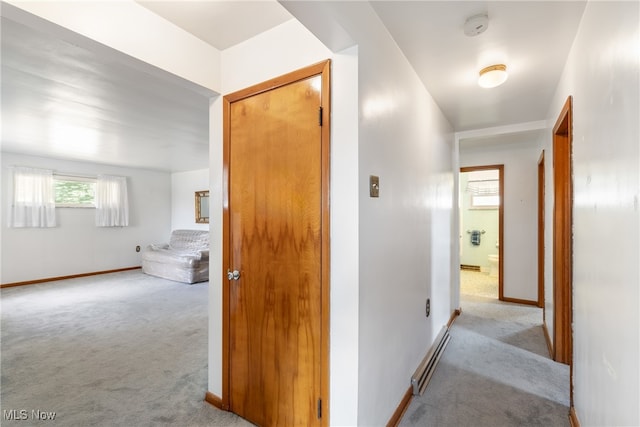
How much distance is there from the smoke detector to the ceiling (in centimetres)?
4

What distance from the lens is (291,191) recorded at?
5.08 ft

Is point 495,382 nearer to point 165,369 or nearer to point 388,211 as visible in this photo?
point 388,211

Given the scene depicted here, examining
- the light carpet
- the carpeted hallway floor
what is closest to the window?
the light carpet

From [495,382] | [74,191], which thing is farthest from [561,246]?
[74,191]

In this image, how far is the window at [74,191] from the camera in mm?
5590

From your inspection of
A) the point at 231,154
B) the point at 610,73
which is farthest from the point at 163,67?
the point at 610,73

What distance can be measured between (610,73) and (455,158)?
257 centimetres

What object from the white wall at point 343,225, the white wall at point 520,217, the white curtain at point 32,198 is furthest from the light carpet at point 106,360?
Result: the white wall at point 520,217

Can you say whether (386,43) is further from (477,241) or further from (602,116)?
(477,241)

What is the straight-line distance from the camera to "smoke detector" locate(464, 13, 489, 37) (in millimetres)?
1521

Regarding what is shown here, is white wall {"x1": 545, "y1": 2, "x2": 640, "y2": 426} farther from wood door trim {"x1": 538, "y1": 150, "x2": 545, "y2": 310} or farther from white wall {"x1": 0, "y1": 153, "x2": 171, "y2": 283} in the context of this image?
A: white wall {"x1": 0, "y1": 153, "x2": 171, "y2": 283}

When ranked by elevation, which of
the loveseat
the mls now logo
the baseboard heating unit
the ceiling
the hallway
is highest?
the ceiling

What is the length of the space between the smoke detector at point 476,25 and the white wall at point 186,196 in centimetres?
628

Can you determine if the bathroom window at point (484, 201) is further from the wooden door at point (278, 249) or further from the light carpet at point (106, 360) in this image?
the wooden door at point (278, 249)
